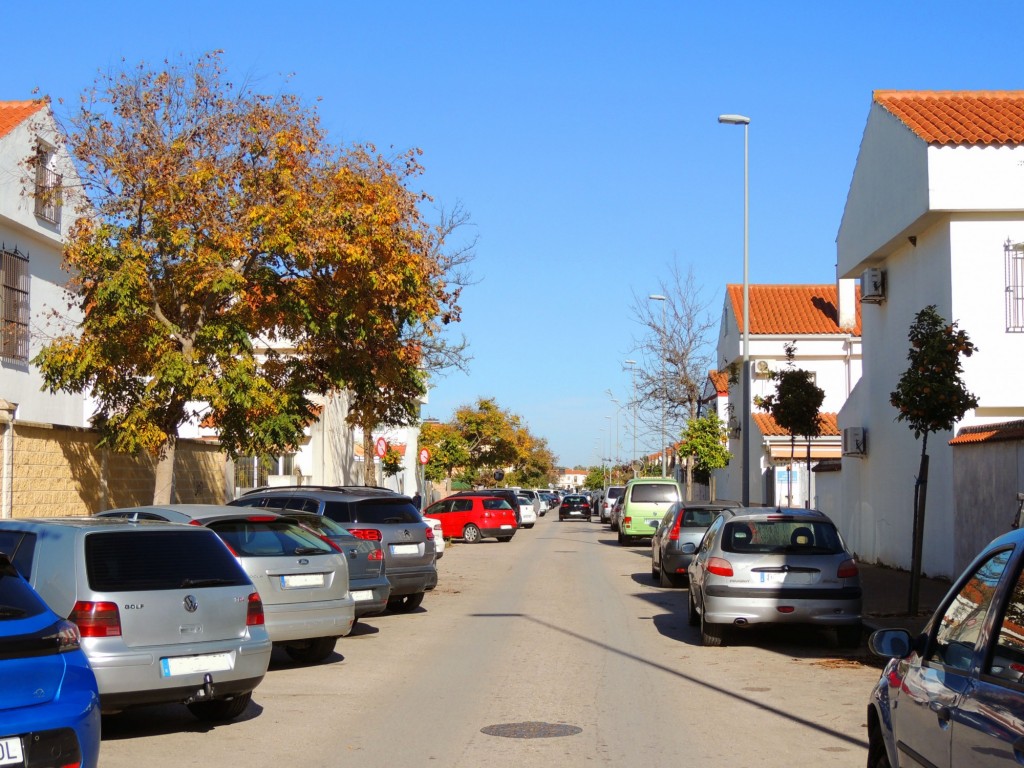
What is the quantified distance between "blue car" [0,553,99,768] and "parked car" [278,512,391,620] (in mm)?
7906

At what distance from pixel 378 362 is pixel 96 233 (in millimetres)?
5582

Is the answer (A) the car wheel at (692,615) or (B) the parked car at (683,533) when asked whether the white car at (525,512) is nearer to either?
(B) the parked car at (683,533)

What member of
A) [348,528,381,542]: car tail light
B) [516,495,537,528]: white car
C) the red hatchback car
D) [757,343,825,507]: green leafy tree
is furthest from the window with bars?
[516,495,537,528]: white car

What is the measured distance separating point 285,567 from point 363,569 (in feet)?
10.2

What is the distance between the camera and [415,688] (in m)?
11.0

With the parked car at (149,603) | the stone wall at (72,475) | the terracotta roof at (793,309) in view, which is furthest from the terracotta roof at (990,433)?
the terracotta roof at (793,309)

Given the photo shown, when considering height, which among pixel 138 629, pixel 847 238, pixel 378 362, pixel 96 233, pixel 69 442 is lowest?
pixel 138 629

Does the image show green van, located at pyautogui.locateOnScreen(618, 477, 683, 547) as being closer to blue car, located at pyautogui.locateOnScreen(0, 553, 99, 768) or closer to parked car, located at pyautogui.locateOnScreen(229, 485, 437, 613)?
parked car, located at pyautogui.locateOnScreen(229, 485, 437, 613)

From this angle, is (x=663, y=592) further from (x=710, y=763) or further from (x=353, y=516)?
(x=710, y=763)

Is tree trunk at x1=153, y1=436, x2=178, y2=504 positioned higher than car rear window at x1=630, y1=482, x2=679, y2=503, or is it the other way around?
tree trunk at x1=153, y1=436, x2=178, y2=504

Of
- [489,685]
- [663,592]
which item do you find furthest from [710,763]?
[663,592]

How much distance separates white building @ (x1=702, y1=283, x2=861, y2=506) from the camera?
42500 millimetres

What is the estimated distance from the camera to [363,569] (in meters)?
14.7

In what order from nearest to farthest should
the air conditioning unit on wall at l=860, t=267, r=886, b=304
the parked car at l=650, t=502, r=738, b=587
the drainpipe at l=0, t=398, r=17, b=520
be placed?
the drainpipe at l=0, t=398, r=17, b=520 → the parked car at l=650, t=502, r=738, b=587 → the air conditioning unit on wall at l=860, t=267, r=886, b=304
